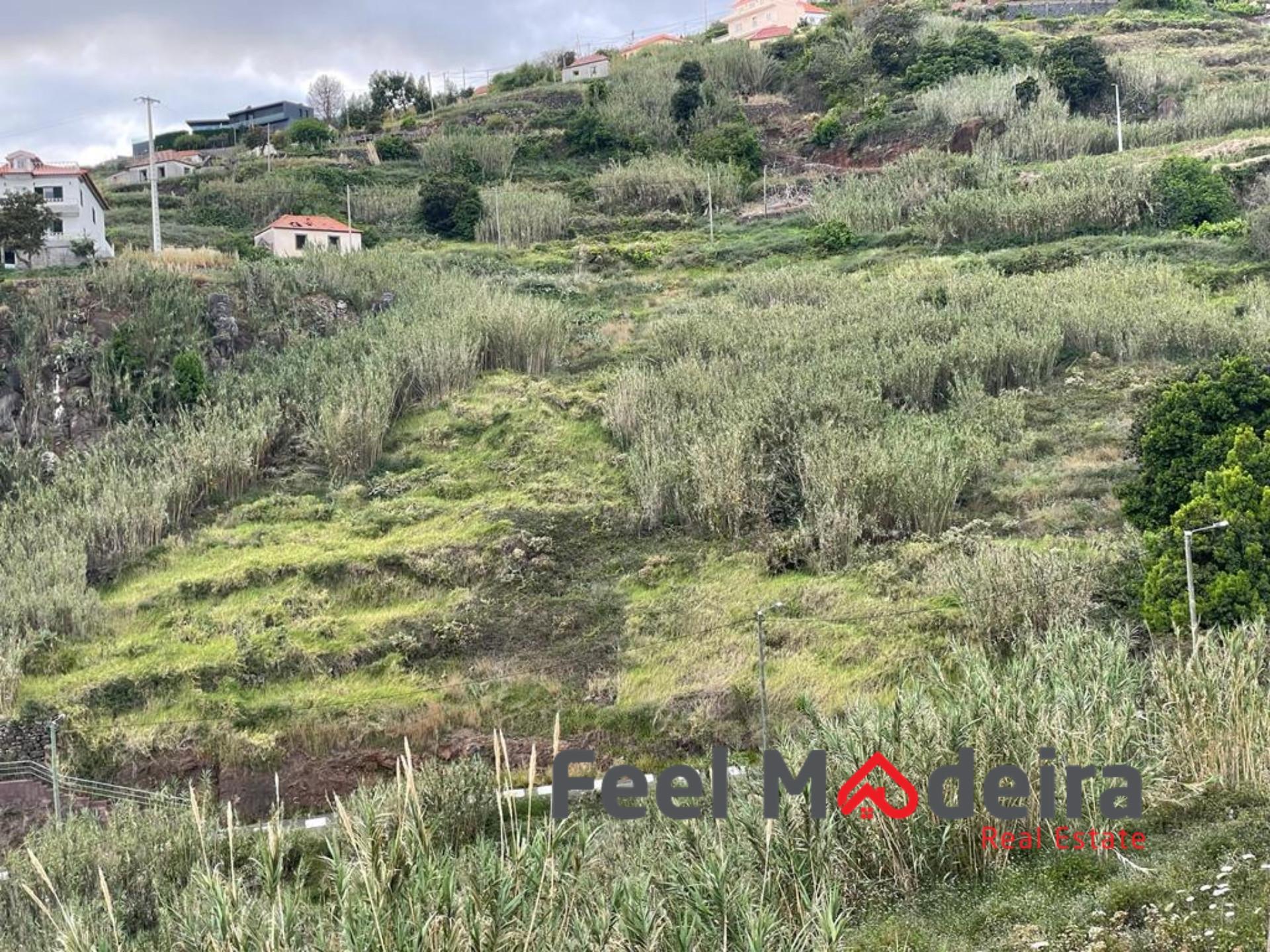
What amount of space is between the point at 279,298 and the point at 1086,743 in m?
25.0

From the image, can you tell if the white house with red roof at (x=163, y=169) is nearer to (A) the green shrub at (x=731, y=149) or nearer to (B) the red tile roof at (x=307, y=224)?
(B) the red tile roof at (x=307, y=224)

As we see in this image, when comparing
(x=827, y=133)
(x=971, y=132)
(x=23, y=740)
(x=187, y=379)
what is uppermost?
(x=827, y=133)

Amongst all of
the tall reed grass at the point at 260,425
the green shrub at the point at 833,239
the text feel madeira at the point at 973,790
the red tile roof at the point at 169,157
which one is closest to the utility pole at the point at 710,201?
the green shrub at the point at 833,239

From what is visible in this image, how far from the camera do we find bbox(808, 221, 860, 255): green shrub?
116 ft

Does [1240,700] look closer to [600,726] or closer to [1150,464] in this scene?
[1150,464]

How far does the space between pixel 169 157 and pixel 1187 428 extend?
51.8m

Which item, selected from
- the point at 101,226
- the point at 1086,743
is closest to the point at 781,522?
the point at 1086,743

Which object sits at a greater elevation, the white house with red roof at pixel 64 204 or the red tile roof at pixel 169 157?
the red tile roof at pixel 169 157

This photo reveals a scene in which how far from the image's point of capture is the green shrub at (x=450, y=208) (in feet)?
135

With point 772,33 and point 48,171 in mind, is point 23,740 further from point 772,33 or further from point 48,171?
point 772,33

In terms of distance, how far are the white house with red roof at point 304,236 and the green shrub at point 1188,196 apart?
929 inches

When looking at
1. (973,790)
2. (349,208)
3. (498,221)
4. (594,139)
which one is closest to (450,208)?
(498,221)

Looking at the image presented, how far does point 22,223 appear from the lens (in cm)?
3241

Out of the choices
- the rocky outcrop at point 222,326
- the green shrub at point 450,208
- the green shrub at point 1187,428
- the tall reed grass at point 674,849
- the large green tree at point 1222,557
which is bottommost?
the tall reed grass at point 674,849
